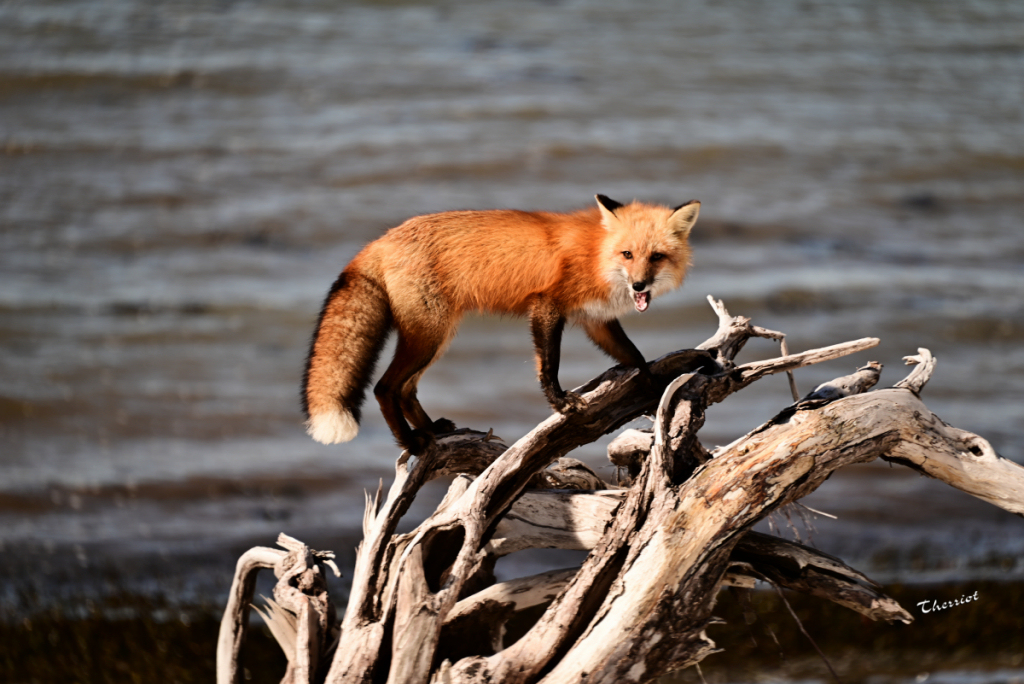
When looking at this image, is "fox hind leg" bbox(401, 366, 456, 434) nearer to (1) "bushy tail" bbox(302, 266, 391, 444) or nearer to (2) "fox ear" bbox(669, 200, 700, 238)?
(1) "bushy tail" bbox(302, 266, 391, 444)

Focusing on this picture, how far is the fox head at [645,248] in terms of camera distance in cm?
309

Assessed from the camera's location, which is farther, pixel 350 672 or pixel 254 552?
pixel 254 552

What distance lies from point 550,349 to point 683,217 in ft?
2.02

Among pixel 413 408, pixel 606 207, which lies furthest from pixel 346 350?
pixel 606 207

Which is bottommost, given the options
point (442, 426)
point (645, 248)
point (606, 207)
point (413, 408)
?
point (442, 426)

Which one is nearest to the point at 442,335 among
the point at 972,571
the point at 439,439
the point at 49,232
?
the point at 439,439

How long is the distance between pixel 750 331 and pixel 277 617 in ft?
6.86

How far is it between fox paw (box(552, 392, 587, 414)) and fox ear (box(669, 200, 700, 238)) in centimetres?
64

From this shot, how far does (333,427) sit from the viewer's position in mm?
3242

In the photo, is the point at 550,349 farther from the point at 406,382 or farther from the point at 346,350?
the point at 346,350

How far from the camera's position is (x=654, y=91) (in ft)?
38.0

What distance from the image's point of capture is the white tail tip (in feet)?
10.6

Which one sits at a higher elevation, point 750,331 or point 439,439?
point 750,331

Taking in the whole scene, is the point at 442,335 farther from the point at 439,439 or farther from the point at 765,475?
the point at 765,475
